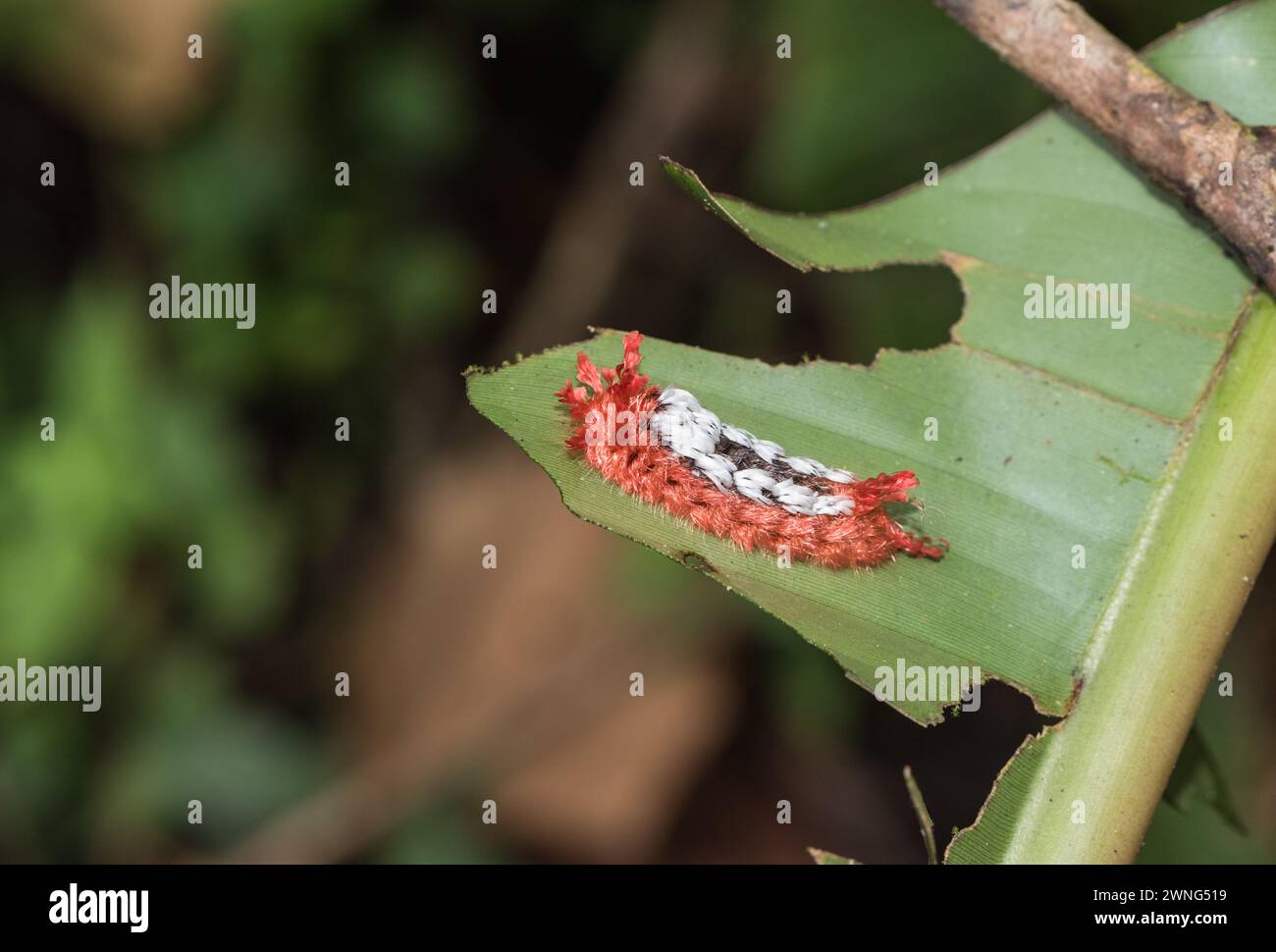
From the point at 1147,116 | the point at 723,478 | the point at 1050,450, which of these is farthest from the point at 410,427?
the point at 1147,116

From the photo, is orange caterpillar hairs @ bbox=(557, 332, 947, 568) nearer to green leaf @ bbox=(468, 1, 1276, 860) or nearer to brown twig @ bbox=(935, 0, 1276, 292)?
green leaf @ bbox=(468, 1, 1276, 860)

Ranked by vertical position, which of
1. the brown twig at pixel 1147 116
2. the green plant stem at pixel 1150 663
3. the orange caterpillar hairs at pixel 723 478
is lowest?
the green plant stem at pixel 1150 663

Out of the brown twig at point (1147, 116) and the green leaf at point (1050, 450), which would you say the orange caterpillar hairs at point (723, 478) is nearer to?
the green leaf at point (1050, 450)

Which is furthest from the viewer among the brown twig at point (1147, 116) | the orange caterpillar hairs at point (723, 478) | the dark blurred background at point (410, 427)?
the dark blurred background at point (410, 427)

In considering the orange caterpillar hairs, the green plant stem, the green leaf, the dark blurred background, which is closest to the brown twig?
the green leaf

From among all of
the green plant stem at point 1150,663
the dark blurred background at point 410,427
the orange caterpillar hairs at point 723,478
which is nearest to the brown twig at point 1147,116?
the green plant stem at point 1150,663

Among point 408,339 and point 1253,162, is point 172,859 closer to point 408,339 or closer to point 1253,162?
point 408,339

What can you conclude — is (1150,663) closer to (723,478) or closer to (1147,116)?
(723,478)
